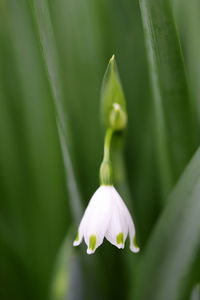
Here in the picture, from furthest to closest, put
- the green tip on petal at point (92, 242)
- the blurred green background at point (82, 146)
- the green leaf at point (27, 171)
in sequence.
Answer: the green leaf at point (27, 171)
the blurred green background at point (82, 146)
the green tip on petal at point (92, 242)

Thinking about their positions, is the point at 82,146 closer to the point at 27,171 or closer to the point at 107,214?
the point at 27,171

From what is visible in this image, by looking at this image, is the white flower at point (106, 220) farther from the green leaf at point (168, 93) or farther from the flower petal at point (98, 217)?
the green leaf at point (168, 93)

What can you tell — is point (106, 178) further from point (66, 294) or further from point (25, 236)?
point (25, 236)

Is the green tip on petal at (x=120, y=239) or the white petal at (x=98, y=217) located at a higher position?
the white petal at (x=98, y=217)

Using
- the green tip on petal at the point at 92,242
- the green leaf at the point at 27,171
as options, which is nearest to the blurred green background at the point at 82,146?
the green leaf at the point at 27,171

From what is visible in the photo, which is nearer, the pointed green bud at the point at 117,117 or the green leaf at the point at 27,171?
the pointed green bud at the point at 117,117

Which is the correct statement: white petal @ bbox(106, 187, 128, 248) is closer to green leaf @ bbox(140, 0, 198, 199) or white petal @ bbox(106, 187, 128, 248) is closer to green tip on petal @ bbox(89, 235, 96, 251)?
green tip on petal @ bbox(89, 235, 96, 251)

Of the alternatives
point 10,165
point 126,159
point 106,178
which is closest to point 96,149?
point 126,159
